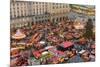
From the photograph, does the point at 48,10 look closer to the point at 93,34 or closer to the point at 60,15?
the point at 60,15

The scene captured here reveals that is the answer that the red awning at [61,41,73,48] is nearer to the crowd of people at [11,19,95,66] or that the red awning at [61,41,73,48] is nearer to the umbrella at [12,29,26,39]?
the crowd of people at [11,19,95,66]

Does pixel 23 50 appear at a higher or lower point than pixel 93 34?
lower

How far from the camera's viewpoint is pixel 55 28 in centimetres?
155

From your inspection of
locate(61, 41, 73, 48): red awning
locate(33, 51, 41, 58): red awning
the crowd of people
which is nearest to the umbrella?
the crowd of people

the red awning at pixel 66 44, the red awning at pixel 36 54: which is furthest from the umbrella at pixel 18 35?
the red awning at pixel 66 44

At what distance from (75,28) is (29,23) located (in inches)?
15.6

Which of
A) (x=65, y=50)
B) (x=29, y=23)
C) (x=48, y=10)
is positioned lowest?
(x=65, y=50)

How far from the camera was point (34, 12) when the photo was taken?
4.92 ft

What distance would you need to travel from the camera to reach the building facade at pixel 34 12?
1.45 m

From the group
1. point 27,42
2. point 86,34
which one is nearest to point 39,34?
point 27,42

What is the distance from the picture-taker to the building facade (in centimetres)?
145

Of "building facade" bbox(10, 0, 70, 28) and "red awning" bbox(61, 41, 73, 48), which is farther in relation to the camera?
"red awning" bbox(61, 41, 73, 48)

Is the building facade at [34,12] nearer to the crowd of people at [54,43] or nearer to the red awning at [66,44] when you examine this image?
the crowd of people at [54,43]

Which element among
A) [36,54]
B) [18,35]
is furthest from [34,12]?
[36,54]
